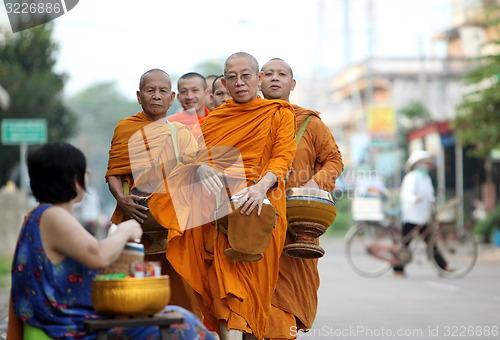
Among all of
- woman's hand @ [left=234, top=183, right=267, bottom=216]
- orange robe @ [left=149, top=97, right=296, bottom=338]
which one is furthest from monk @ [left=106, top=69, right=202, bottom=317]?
woman's hand @ [left=234, top=183, right=267, bottom=216]

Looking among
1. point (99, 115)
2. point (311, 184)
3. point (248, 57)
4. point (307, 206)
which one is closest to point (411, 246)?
point (311, 184)

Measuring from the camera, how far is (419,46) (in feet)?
119

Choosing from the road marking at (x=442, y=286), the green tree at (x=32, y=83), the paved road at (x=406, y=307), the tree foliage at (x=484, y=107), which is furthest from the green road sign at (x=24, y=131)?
the green tree at (x=32, y=83)

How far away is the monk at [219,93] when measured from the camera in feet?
20.9

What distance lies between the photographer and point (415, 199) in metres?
13.2

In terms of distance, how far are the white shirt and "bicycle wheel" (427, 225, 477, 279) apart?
460 mm

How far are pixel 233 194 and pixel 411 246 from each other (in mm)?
8823

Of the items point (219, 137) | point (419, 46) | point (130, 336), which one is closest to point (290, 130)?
point (219, 137)

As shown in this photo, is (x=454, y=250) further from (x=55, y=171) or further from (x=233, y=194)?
(x=55, y=171)

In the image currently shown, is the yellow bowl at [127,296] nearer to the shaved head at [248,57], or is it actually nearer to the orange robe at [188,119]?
the shaved head at [248,57]

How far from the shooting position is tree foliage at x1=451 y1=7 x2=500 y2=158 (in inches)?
670

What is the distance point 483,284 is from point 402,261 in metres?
1.53

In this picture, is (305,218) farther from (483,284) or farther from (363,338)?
(483,284)

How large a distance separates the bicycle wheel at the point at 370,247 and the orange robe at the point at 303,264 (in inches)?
290
